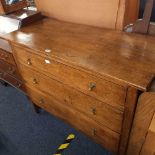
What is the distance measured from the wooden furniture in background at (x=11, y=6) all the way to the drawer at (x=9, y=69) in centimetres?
48

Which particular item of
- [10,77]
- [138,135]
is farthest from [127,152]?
[10,77]

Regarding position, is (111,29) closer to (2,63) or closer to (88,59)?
(88,59)

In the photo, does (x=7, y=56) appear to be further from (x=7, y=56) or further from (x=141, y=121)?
(x=141, y=121)

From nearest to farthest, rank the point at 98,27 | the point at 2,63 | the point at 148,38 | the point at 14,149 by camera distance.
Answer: the point at 148,38, the point at 98,27, the point at 14,149, the point at 2,63

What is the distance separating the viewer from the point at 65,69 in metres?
1.04

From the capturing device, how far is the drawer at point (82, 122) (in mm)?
1172

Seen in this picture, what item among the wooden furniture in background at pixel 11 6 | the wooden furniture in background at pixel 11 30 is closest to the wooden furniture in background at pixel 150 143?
the wooden furniture in background at pixel 11 30

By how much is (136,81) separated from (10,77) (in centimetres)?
141

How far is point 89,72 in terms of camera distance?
0.90m

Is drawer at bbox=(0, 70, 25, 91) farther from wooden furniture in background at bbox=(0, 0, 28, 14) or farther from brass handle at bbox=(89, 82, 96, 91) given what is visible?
brass handle at bbox=(89, 82, 96, 91)

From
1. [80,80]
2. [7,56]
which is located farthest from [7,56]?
[80,80]

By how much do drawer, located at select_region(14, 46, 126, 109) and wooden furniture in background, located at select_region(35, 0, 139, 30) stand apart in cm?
48

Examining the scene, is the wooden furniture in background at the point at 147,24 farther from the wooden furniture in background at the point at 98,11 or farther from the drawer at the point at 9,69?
the drawer at the point at 9,69

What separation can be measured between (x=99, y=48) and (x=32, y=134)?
1.11 metres
